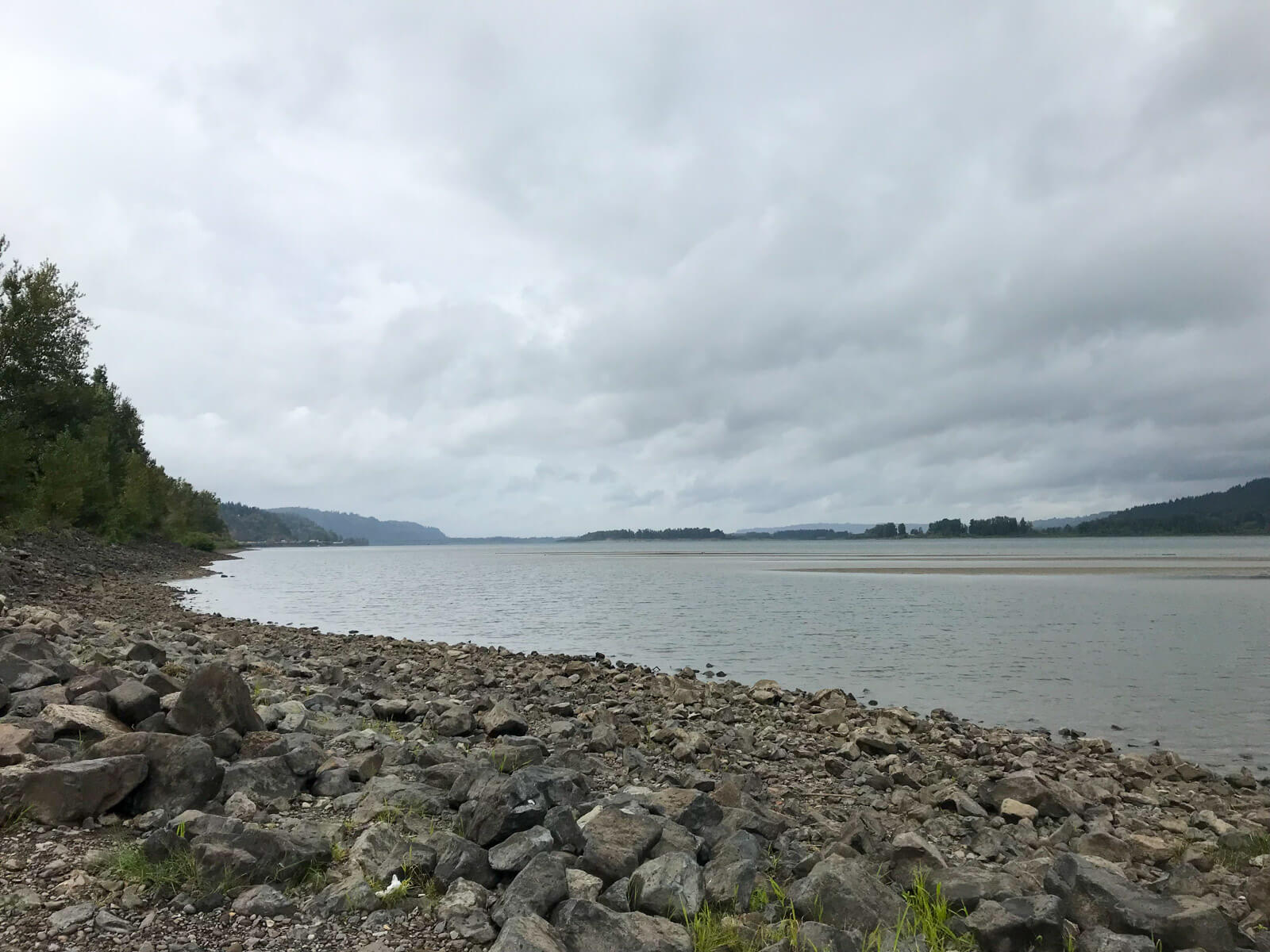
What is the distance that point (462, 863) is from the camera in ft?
20.6

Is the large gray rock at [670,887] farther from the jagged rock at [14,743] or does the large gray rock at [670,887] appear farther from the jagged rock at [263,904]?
the jagged rock at [14,743]

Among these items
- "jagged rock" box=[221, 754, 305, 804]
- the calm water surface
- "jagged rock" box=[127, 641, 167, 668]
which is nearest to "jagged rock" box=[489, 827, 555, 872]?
"jagged rock" box=[221, 754, 305, 804]

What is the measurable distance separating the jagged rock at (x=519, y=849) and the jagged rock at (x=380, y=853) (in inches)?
28.7

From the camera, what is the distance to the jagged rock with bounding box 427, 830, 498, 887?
6.24 m

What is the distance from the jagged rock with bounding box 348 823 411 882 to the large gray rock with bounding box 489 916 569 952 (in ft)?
4.32

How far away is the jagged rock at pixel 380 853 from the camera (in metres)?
6.27

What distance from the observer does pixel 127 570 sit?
57031 millimetres

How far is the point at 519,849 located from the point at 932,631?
3425cm

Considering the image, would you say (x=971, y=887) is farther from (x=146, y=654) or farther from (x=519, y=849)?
(x=146, y=654)

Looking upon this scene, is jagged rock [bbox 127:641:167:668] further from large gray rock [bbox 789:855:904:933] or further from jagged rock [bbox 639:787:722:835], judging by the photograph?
large gray rock [bbox 789:855:904:933]

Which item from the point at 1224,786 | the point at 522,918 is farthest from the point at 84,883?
the point at 1224,786

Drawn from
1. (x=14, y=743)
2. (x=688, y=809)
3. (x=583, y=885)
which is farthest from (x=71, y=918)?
(x=688, y=809)

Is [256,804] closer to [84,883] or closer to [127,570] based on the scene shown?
[84,883]

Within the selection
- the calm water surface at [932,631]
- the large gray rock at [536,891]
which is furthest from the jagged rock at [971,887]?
the calm water surface at [932,631]
